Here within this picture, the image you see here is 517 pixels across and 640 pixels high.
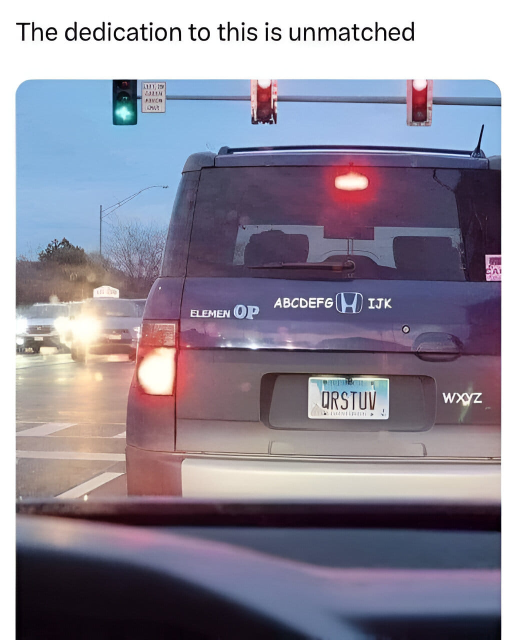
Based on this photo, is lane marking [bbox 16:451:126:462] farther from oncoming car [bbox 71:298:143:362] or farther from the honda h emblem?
oncoming car [bbox 71:298:143:362]

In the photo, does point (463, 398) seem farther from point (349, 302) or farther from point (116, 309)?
point (116, 309)

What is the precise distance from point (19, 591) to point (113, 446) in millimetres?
5512

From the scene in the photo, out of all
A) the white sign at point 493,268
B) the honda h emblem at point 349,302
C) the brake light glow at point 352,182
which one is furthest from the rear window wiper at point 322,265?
the white sign at point 493,268

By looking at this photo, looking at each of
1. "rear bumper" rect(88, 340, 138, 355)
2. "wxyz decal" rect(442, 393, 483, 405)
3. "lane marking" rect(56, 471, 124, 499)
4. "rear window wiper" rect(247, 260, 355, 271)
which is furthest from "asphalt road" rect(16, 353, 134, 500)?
"rear bumper" rect(88, 340, 138, 355)

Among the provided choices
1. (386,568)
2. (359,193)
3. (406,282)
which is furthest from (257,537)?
(359,193)

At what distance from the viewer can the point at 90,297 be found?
72.8 ft

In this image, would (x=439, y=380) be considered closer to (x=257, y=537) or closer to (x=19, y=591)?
(x=257, y=537)

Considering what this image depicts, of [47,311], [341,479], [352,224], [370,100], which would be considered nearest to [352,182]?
[352,224]

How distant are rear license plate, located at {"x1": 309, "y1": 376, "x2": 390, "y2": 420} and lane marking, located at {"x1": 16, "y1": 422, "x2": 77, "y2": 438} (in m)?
6.84

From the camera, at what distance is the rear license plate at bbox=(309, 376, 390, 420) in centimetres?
350

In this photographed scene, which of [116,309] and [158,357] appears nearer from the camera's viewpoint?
[158,357]

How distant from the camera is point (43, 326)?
26.5 metres

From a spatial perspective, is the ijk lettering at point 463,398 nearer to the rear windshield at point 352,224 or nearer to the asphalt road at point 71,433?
the rear windshield at point 352,224

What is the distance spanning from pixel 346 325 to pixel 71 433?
6.94m
